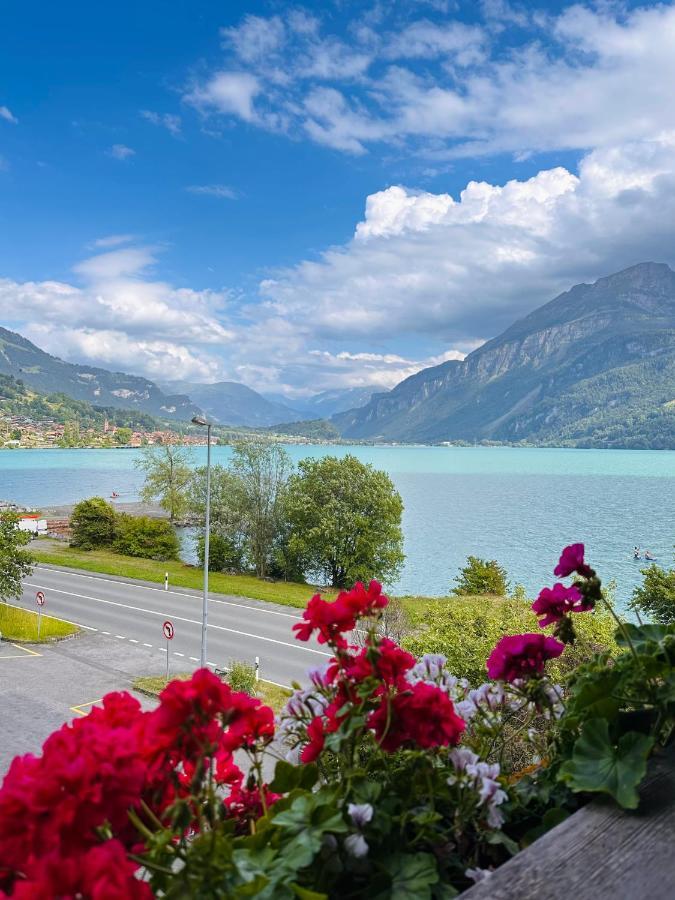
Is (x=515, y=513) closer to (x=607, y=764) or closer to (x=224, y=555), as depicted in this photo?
(x=224, y=555)

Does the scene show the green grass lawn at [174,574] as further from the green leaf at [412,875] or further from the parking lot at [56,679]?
the green leaf at [412,875]

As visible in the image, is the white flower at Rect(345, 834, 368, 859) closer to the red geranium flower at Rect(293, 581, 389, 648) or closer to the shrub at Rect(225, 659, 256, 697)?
the red geranium flower at Rect(293, 581, 389, 648)

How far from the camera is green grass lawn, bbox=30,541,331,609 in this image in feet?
104

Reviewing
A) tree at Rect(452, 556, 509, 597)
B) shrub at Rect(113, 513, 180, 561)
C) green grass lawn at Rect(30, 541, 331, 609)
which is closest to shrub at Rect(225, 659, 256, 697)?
green grass lawn at Rect(30, 541, 331, 609)

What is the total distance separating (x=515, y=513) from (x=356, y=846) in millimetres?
75280

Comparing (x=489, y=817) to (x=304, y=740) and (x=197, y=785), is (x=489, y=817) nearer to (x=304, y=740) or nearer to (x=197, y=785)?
(x=304, y=740)

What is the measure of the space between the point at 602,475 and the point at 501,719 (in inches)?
5189

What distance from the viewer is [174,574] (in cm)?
3638

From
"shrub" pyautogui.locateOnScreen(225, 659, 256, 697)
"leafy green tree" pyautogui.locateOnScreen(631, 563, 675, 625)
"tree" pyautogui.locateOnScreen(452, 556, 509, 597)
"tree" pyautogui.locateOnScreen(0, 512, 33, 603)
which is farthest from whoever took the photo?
"tree" pyautogui.locateOnScreen(452, 556, 509, 597)

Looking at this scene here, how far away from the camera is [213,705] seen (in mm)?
1054

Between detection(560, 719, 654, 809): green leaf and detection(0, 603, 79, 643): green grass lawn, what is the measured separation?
2385 centimetres

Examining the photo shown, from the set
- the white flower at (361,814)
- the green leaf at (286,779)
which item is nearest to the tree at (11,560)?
the green leaf at (286,779)

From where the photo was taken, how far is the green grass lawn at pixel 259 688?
1655 cm

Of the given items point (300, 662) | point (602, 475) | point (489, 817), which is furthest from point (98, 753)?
point (602, 475)
